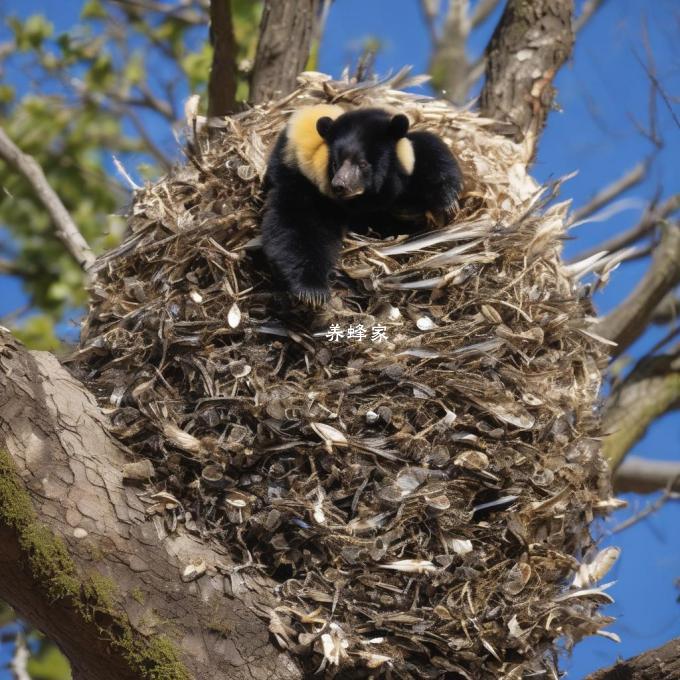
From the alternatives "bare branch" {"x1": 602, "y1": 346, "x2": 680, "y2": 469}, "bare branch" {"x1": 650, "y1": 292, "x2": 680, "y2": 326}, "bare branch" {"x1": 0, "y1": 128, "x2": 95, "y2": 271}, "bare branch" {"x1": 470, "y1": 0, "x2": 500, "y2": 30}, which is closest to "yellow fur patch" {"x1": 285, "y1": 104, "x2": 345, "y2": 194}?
"bare branch" {"x1": 0, "y1": 128, "x2": 95, "y2": 271}

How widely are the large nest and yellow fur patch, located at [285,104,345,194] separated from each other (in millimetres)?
152

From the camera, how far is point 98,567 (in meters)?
2.54

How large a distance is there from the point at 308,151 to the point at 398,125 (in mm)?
381

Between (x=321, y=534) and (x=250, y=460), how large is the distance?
12.8 inches

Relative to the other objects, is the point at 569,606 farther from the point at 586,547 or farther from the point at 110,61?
the point at 110,61

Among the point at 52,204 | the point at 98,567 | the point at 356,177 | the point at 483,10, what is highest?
the point at 483,10

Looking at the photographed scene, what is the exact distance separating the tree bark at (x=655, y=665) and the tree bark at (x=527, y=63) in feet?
7.88

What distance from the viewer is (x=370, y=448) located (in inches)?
113

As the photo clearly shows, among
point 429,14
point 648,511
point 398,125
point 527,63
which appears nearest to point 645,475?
point 648,511

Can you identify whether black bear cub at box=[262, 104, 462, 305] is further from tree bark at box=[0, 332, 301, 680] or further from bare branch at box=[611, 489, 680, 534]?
bare branch at box=[611, 489, 680, 534]

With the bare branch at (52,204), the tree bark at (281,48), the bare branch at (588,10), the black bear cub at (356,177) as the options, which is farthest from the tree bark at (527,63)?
the bare branch at (588,10)

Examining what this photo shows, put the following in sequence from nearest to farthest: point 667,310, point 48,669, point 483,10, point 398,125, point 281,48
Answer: point 398,125
point 281,48
point 667,310
point 48,669
point 483,10

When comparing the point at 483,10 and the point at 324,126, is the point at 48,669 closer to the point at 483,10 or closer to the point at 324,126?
the point at 324,126

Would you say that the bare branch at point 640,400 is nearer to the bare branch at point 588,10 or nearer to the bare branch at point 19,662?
the bare branch at point 19,662
